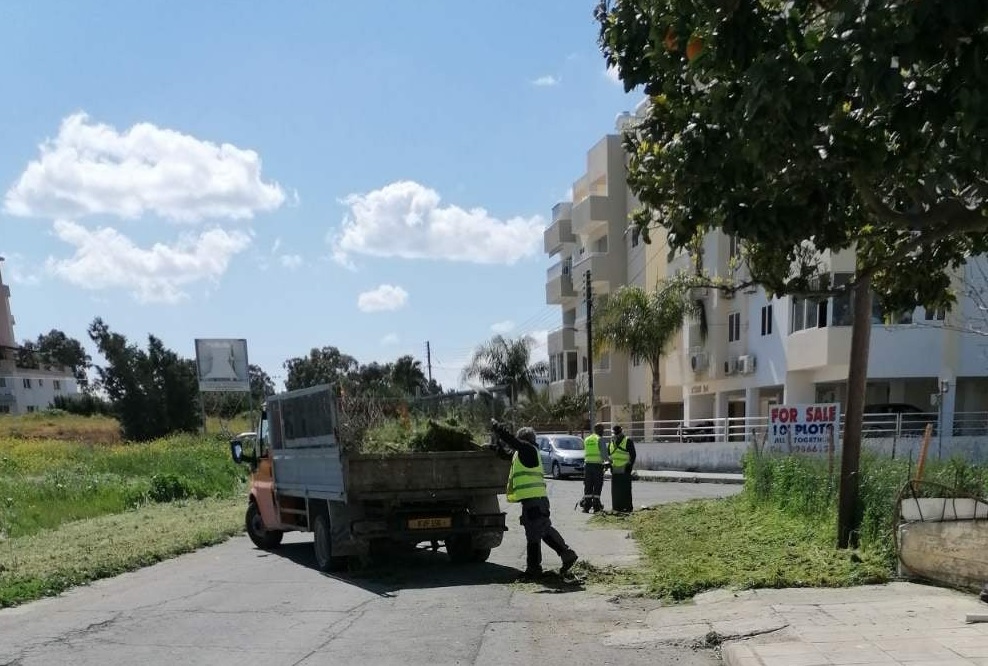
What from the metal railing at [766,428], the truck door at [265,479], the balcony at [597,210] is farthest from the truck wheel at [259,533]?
the balcony at [597,210]

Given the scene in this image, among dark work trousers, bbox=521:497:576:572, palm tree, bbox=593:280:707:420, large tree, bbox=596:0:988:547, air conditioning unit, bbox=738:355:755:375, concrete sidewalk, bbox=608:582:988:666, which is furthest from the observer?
palm tree, bbox=593:280:707:420

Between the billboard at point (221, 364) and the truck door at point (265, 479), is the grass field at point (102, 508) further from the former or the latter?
the billboard at point (221, 364)

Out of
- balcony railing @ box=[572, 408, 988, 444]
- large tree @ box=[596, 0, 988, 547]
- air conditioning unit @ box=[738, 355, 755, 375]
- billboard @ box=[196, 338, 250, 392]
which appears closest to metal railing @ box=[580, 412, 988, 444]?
balcony railing @ box=[572, 408, 988, 444]

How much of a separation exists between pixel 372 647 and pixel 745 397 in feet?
107

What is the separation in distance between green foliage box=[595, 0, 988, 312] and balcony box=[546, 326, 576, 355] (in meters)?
46.6

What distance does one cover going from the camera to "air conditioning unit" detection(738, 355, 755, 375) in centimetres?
3362

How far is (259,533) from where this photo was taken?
45.0 feet

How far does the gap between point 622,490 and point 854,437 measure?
278 inches

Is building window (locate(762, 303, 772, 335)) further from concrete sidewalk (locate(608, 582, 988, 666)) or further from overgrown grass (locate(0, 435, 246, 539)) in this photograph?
concrete sidewalk (locate(608, 582, 988, 666))

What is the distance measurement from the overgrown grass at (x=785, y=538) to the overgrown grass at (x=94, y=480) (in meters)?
12.6

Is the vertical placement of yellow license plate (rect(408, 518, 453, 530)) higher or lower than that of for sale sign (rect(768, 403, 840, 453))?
lower

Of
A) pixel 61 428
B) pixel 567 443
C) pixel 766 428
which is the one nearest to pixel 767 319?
pixel 766 428

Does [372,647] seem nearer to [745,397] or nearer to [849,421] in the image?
[849,421]

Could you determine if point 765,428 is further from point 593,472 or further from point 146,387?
point 146,387
